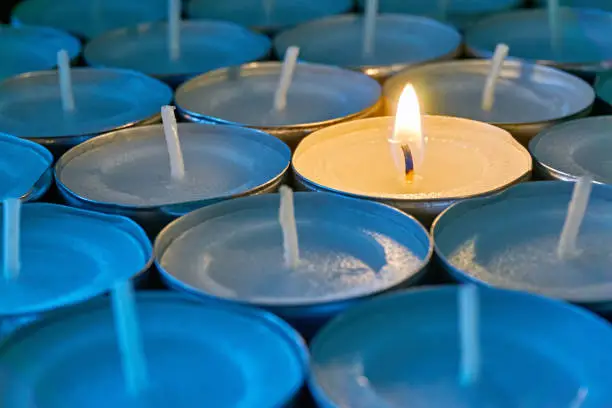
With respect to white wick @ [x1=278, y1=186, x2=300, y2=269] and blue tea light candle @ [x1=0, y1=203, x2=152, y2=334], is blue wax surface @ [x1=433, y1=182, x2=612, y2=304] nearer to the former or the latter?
white wick @ [x1=278, y1=186, x2=300, y2=269]

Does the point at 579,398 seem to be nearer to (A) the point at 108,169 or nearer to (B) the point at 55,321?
(B) the point at 55,321

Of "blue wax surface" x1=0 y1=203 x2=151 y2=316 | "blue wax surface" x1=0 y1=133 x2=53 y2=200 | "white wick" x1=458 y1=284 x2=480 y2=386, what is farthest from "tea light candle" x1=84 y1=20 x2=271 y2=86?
"white wick" x1=458 y1=284 x2=480 y2=386

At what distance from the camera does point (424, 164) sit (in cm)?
115

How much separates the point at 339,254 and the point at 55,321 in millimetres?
318

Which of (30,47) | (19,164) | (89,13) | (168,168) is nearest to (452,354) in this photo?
(168,168)

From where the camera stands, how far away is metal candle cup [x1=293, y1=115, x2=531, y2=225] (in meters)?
1.01

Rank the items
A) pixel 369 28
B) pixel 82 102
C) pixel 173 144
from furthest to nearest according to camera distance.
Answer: pixel 369 28, pixel 82 102, pixel 173 144

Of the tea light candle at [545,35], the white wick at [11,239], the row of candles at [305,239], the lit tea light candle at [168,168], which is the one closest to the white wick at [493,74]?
the row of candles at [305,239]

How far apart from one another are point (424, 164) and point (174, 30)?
61 cm

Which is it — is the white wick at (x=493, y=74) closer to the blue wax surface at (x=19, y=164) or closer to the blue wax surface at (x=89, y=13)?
the blue wax surface at (x=19, y=164)

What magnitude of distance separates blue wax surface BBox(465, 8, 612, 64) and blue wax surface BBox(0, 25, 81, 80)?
2.47 feet

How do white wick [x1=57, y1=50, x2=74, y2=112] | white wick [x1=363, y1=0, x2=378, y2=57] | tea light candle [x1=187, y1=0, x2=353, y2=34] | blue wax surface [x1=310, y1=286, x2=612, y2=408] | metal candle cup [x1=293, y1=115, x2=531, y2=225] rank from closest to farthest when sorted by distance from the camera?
blue wax surface [x1=310, y1=286, x2=612, y2=408], metal candle cup [x1=293, y1=115, x2=531, y2=225], white wick [x1=57, y1=50, x2=74, y2=112], white wick [x1=363, y1=0, x2=378, y2=57], tea light candle [x1=187, y1=0, x2=353, y2=34]

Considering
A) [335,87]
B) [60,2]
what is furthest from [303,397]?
[60,2]

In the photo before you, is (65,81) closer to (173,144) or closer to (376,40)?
(173,144)
